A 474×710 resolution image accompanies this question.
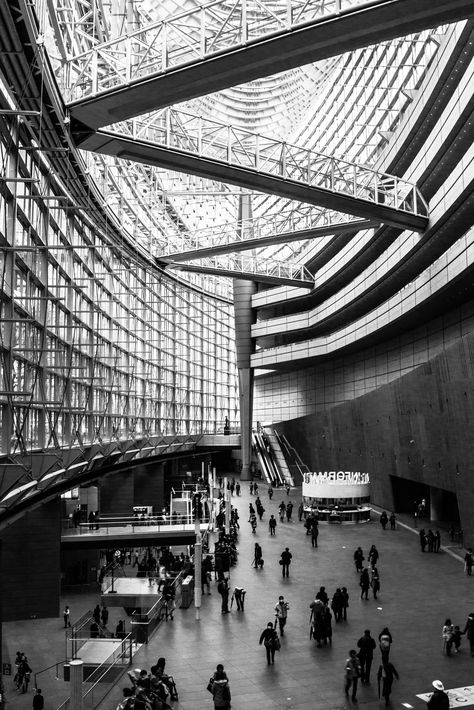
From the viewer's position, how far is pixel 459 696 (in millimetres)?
12695

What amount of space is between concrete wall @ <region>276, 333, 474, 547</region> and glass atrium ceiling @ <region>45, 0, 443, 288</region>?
34.5 feet

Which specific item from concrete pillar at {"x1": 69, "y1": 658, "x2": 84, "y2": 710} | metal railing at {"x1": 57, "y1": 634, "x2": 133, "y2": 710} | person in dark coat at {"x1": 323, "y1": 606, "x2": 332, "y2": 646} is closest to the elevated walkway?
person in dark coat at {"x1": 323, "y1": 606, "x2": 332, "y2": 646}

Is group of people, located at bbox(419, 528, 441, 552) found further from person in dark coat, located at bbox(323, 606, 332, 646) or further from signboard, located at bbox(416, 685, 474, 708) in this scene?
signboard, located at bbox(416, 685, 474, 708)

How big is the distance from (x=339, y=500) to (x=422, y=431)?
729cm

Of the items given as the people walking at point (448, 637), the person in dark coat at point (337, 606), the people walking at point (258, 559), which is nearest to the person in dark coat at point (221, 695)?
the people walking at point (448, 637)

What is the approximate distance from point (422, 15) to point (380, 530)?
23152 mm

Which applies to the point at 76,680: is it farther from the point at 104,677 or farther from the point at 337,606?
the point at 337,606

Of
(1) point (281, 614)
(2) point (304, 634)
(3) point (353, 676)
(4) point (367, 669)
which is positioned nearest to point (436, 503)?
(2) point (304, 634)

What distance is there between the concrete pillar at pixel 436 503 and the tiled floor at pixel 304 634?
6.45 metres

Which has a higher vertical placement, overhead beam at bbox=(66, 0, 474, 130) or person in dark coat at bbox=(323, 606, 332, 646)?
overhead beam at bbox=(66, 0, 474, 130)

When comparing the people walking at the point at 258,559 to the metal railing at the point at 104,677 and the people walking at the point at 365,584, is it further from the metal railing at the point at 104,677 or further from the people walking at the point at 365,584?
the metal railing at the point at 104,677

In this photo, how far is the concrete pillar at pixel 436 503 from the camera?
114ft

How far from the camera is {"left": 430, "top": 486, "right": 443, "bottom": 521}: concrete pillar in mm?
34688

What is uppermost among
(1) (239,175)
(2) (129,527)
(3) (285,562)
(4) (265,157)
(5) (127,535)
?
(4) (265,157)
